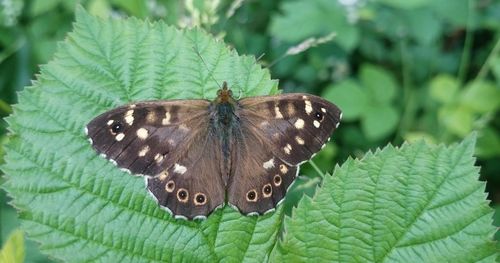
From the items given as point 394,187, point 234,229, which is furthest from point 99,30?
point 394,187

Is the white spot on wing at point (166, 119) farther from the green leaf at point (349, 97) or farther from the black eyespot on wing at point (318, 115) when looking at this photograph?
the green leaf at point (349, 97)

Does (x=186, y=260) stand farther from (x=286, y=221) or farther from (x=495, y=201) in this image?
(x=495, y=201)

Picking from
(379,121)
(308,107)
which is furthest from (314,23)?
(308,107)

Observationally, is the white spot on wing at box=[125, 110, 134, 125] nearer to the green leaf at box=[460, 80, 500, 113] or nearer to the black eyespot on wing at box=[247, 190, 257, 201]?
the black eyespot on wing at box=[247, 190, 257, 201]

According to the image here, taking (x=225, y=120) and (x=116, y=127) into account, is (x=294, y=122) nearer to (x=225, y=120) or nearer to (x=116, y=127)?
(x=225, y=120)

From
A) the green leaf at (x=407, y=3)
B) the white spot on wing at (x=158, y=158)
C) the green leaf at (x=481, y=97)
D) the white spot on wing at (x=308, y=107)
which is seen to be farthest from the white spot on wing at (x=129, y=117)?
the green leaf at (x=481, y=97)

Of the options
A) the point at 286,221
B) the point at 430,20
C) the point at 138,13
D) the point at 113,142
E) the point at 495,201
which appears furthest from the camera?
the point at 495,201
